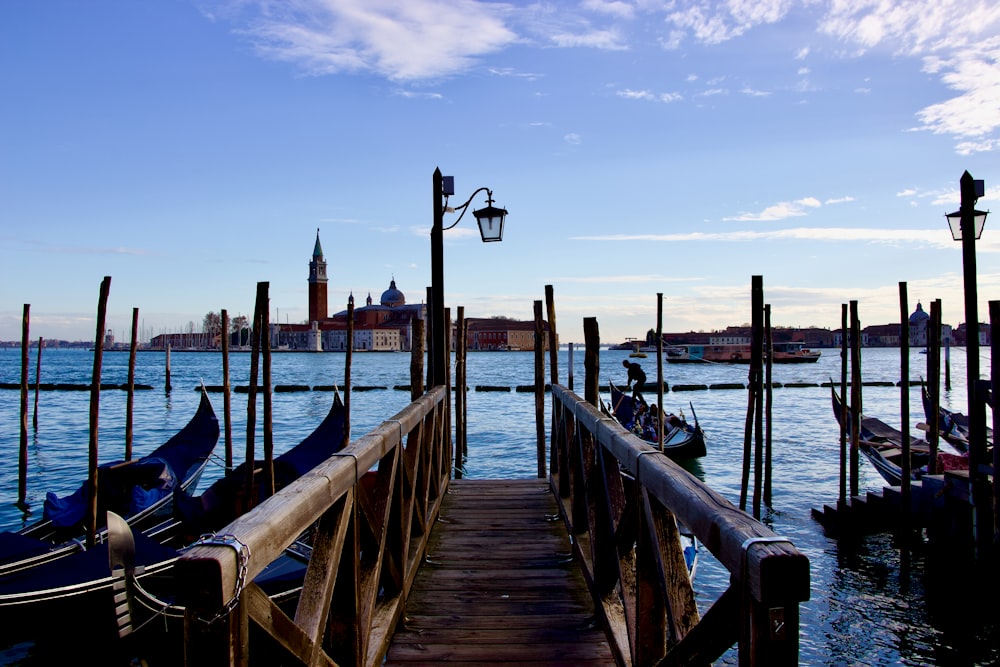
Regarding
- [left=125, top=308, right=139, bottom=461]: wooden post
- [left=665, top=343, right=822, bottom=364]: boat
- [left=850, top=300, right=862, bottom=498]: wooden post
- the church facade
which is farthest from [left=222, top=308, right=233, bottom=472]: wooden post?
the church facade

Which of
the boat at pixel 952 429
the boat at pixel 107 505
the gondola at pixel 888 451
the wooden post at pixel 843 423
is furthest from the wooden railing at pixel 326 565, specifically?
the boat at pixel 952 429

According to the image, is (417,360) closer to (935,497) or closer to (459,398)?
(935,497)

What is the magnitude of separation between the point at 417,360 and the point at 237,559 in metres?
4.87

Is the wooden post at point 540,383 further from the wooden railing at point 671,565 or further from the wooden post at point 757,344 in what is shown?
the wooden railing at point 671,565

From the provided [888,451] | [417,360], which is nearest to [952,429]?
[888,451]

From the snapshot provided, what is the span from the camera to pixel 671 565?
189cm

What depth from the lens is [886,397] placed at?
Result: 33688 millimetres

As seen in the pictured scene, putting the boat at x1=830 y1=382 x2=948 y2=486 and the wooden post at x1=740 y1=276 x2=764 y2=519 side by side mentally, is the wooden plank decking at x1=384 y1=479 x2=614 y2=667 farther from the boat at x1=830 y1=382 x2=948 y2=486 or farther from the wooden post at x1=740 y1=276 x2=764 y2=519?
the boat at x1=830 y1=382 x2=948 y2=486

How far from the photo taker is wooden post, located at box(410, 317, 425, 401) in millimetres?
5988

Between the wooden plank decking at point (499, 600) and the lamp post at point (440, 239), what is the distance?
61.9 inches

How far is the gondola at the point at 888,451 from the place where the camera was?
993 cm

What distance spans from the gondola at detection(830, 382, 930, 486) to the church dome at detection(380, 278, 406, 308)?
4370 inches

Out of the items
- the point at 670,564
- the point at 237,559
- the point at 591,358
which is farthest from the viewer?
the point at 591,358

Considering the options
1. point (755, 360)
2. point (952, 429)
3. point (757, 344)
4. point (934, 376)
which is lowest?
point (952, 429)
